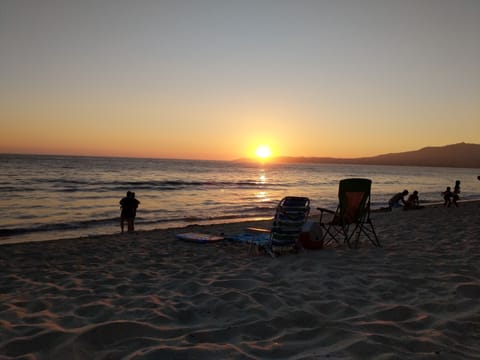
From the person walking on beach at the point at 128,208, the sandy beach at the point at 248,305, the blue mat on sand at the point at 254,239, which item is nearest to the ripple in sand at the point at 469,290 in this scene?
the sandy beach at the point at 248,305

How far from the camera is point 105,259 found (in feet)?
22.1

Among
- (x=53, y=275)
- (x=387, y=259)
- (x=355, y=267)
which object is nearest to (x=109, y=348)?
(x=53, y=275)

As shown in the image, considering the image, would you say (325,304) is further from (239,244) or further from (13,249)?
(13,249)

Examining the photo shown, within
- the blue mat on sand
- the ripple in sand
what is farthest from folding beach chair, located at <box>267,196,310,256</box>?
the ripple in sand

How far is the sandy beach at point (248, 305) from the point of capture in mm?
2949

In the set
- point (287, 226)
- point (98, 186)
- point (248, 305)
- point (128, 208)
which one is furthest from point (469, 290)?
point (98, 186)

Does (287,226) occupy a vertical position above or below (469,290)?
above

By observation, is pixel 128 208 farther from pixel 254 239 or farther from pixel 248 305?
pixel 248 305

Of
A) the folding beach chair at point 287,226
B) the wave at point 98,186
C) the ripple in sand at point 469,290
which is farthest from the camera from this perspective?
the wave at point 98,186

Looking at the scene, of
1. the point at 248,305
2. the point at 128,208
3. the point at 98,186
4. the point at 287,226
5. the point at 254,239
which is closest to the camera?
the point at 248,305

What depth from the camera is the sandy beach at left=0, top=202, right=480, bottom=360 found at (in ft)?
9.68

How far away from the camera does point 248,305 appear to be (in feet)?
13.0

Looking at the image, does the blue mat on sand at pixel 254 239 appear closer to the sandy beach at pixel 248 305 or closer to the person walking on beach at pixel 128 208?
the sandy beach at pixel 248 305

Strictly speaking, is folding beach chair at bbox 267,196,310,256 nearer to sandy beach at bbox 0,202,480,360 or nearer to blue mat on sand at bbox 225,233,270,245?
sandy beach at bbox 0,202,480,360
